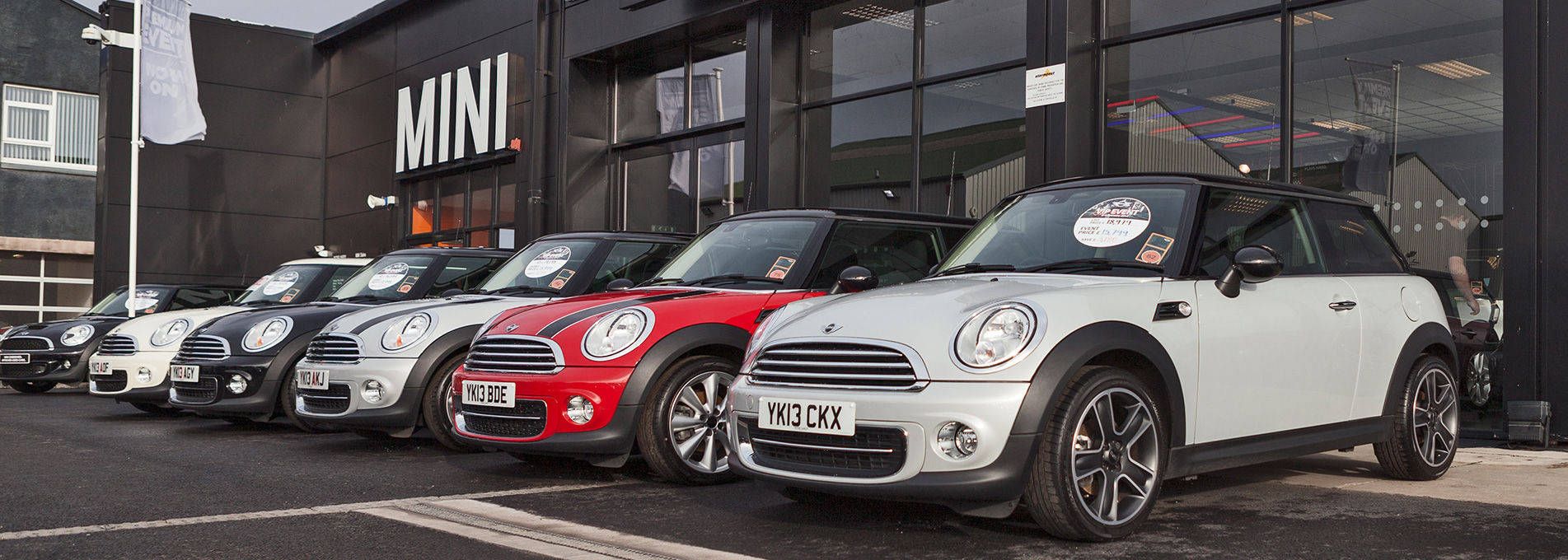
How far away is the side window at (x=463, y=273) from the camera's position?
1038 centimetres

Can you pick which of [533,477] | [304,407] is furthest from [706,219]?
[533,477]

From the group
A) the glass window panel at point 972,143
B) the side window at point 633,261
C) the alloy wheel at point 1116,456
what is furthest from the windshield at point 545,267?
the alloy wheel at point 1116,456

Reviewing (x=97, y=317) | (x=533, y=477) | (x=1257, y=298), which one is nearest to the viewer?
(x=1257, y=298)

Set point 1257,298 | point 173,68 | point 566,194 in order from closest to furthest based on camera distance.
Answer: point 1257,298 < point 566,194 < point 173,68

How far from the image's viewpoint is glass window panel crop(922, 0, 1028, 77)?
12406 mm

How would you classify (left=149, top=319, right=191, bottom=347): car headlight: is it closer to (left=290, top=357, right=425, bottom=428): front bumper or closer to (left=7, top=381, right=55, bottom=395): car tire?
(left=290, top=357, right=425, bottom=428): front bumper

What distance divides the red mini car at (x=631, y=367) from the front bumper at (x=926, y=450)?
1.74m

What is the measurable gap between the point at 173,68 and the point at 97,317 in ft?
19.3

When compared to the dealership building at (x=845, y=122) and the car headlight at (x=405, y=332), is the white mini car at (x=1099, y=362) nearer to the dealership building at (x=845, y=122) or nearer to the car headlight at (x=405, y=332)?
the dealership building at (x=845, y=122)

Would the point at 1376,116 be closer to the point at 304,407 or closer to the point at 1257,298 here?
the point at 1257,298

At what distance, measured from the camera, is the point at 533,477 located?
267 inches

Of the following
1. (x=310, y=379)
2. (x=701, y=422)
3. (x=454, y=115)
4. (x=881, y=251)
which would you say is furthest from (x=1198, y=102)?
(x=454, y=115)

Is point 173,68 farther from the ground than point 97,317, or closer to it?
farther from the ground

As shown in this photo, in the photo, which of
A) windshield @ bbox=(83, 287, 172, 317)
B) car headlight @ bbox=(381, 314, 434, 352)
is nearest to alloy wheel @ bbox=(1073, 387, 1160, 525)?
car headlight @ bbox=(381, 314, 434, 352)
